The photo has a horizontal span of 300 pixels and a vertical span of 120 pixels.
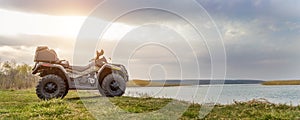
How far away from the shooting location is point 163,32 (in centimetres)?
970

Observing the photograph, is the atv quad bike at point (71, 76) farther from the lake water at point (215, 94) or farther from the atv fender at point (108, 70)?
the lake water at point (215, 94)

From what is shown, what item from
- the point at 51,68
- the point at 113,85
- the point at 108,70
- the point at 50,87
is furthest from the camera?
the point at 108,70

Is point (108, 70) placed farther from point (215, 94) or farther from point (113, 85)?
point (215, 94)

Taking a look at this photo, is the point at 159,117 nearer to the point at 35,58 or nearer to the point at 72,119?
the point at 72,119

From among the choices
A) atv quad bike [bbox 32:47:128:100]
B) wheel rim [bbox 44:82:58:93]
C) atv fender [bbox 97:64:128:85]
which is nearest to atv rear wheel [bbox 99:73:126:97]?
atv quad bike [bbox 32:47:128:100]

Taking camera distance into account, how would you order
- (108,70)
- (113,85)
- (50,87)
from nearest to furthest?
(50,87), (113,85), (108,70)

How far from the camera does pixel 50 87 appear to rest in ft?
39.5

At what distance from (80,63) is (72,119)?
5885 millimetres

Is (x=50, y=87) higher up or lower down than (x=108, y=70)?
lower down

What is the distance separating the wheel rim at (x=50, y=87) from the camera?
12.0m

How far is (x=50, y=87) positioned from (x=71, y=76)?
3.03 feet

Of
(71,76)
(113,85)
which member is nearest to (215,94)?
(113,85)

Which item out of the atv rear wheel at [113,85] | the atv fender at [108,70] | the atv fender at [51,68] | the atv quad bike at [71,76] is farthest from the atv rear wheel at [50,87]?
the atv rear wheel at [113,85]

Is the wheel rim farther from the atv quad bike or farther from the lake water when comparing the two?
the lake water
